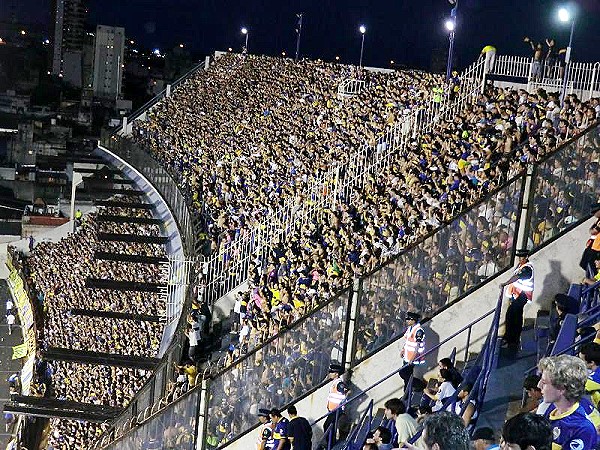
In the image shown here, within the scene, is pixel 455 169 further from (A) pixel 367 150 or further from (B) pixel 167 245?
(B) pixel 167 245

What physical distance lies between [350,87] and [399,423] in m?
24.1

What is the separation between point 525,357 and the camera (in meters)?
9.15

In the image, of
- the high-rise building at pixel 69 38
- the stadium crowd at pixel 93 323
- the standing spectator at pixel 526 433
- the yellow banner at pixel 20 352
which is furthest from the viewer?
the high-rise building at pixel 69 38

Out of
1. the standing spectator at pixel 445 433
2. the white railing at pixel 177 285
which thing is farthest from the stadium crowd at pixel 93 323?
the standing spectator at pixel 445 433

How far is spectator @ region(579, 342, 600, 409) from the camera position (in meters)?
5.75

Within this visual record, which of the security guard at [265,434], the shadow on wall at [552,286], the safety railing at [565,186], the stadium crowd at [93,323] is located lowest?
the stadium crowd at [93,323]

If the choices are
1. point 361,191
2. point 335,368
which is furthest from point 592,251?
point 361,191

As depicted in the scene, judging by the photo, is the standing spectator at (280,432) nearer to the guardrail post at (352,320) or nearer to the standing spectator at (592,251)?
the guardrail post at (352,320)

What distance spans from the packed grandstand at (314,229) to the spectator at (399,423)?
0.70 metres

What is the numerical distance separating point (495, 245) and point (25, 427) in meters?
16.9

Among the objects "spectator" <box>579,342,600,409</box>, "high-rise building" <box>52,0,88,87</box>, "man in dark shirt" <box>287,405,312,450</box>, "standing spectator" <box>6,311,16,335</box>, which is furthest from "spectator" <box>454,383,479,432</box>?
"high-rise building" <box>52,0,88,87</box>

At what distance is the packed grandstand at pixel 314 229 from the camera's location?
1088 cm

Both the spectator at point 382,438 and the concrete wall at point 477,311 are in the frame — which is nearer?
the spectator at point 382,438

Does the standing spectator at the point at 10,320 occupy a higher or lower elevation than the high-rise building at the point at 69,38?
lower
